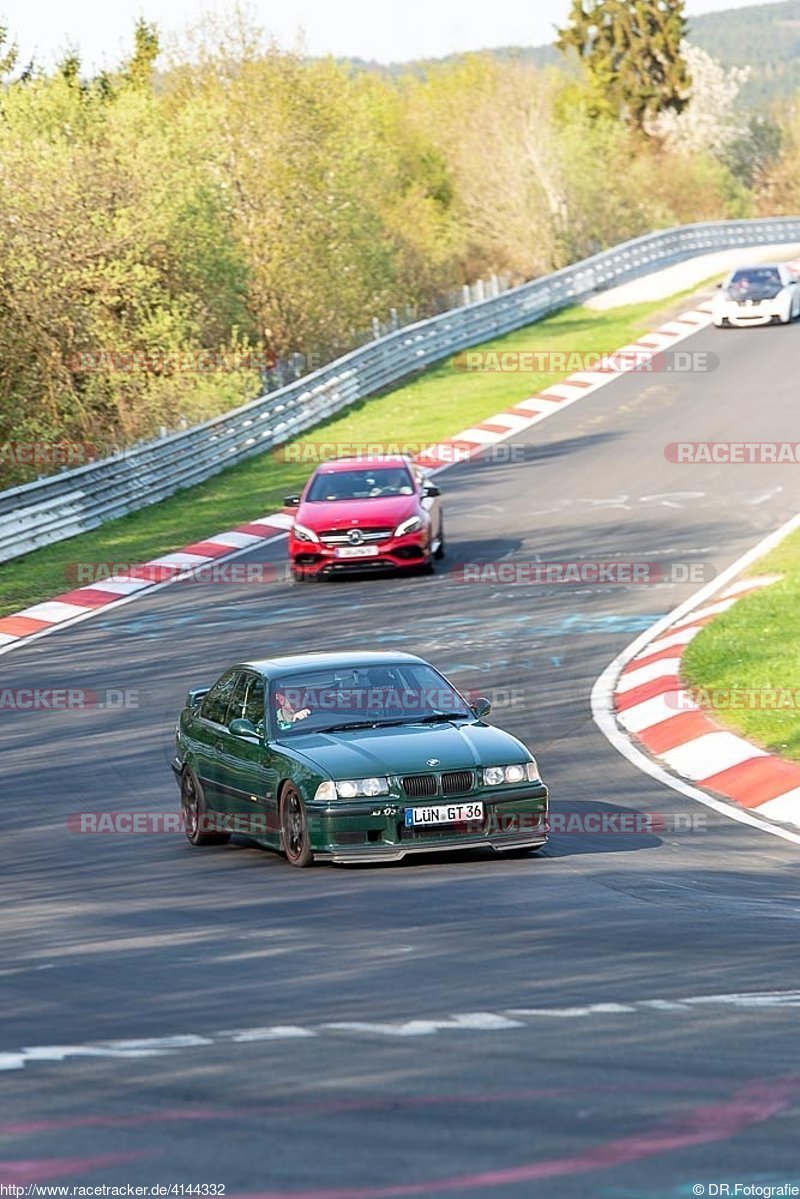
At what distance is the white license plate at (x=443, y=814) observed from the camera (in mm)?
11922

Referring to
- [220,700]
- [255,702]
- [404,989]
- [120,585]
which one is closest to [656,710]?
[220,700]

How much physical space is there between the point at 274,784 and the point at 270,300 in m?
39.6

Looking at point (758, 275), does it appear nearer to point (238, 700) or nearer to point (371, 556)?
point (371, 556)

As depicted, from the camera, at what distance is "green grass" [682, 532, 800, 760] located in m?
16.4

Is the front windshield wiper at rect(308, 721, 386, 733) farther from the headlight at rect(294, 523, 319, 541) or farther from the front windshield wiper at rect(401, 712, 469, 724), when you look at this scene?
the headlight at rect(294, 523, 319, 541)

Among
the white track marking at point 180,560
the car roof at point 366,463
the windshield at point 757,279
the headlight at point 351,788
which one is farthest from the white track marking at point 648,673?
the windshield at point 757,279

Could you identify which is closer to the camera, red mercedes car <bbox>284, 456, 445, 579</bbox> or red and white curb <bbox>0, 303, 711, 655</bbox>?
red and white curb <bbox>0, 303, 711, 655</bbox>

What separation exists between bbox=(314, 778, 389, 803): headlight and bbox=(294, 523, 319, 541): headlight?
14.1m

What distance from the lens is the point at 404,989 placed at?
8.30m

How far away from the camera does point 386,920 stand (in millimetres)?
10141

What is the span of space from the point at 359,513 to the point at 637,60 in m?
77.4

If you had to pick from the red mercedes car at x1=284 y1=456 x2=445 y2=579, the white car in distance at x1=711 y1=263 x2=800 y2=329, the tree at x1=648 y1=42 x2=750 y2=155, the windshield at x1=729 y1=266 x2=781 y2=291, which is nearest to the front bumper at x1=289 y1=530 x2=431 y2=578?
the red mercedes car at x1=284 y1=456 x2=445 y2=579

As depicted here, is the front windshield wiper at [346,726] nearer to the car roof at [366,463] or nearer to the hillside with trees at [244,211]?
the car roof at [366,463]

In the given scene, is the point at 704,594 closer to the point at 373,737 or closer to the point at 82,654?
the point at 82,654
